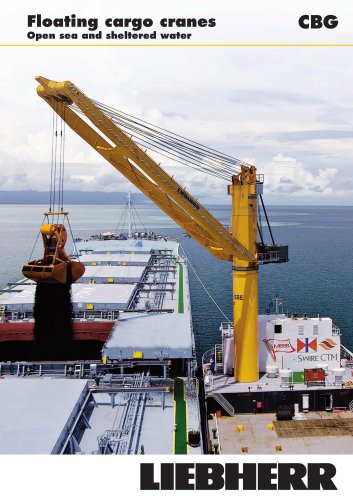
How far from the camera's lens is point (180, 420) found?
17.6 metres

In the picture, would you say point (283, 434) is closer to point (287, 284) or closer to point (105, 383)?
point (105, 383)

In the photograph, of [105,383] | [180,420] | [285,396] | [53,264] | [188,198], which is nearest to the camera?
[180,420]

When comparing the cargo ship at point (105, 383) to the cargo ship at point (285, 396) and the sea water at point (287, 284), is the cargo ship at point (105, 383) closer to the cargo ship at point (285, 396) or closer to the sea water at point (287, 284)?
the cargo ship at point (285, 396)

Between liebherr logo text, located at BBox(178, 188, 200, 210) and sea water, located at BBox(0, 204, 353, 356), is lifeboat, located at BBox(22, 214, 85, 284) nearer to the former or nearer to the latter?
liebherr logo text, located at BBox(178, 188, 200, 210)

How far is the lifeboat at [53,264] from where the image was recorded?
21.5m

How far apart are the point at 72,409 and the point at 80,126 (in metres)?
11.6

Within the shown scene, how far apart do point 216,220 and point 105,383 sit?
8.37 m

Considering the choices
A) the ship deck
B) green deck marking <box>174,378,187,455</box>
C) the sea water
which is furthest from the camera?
the sea water

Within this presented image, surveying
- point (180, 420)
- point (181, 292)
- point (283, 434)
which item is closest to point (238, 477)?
point (180, 420)

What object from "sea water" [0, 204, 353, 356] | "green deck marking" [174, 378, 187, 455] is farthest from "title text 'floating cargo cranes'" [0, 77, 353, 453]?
"sea water" [0, 204, 353, 356]

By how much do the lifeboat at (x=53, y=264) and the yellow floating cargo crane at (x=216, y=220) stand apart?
3941 mm

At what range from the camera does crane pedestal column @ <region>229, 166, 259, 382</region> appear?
24578 mm

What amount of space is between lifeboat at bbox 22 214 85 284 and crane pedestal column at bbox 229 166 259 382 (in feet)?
25.1

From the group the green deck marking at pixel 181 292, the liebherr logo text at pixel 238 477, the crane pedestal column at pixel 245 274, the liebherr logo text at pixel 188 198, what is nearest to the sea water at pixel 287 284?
the green deck marking at pixel 181 292
